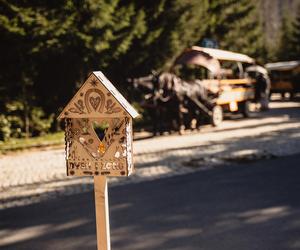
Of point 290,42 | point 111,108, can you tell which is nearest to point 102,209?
point 111,108

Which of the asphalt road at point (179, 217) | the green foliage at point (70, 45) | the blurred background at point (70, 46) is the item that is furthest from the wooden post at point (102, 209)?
the green foliage at point (70, 45)

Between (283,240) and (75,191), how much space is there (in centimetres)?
403

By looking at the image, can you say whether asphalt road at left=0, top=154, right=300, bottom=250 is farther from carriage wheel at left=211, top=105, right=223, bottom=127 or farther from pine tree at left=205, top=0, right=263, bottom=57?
pine tree at left=205, top=0, right=263, bottom=57

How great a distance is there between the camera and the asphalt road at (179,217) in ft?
16.4

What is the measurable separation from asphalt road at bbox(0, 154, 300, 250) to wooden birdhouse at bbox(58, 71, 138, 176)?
193 cm

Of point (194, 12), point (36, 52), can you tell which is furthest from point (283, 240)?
point (194, 12)

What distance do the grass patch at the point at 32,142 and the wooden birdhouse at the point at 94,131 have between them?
905cm

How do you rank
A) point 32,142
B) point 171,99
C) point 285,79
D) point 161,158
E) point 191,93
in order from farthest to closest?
1. point 285,79
2. point 191,93
3. point 171,99
4. point 32,142
5. point 161,158

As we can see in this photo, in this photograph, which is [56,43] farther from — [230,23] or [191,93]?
[230,23]

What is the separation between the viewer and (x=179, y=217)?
5840 millimetres

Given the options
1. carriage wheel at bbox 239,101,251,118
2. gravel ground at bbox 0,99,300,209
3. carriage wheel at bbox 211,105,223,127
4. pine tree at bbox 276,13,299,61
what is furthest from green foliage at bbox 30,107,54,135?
pine tree at bbox 276,13,299,61

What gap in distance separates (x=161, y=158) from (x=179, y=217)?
437 centimetres

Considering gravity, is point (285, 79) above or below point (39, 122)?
above

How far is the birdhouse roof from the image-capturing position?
315 centimetres
